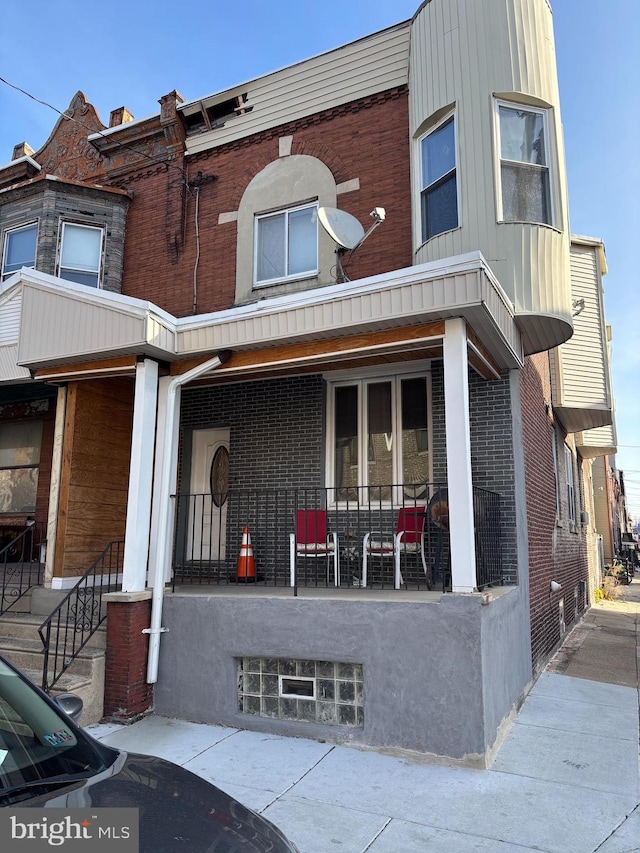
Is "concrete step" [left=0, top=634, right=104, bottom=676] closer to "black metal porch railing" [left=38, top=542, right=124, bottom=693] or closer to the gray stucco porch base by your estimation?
"black metal porch railing" [left=38, top=542, right=124, bottom=693]

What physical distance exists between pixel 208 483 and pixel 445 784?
208 inches

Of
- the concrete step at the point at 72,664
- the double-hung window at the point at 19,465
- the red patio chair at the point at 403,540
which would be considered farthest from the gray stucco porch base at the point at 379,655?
the double-hung window at the point at 19,465

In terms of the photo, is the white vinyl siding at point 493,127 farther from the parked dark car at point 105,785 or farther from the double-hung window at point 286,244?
the parked dark car at point 105,785

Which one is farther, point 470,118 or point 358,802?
point 470,118

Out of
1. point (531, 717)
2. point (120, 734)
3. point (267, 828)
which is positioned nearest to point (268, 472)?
point (120, 734)

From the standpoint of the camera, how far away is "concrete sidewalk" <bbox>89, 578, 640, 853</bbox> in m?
3.81

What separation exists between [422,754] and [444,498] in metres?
2.30

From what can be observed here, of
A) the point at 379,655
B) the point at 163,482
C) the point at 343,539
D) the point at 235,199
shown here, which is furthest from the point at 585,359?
the point at 163,482

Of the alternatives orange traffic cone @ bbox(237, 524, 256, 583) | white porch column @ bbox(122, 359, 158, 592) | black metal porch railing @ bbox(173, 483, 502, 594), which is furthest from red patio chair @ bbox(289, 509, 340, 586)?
white porch column @ bbox(122, 359, 158, 592)

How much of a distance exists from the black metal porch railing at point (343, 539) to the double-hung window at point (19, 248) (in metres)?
5.09

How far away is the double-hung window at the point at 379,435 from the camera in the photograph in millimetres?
7551

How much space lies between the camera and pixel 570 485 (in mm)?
12977

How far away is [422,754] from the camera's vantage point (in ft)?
16.4

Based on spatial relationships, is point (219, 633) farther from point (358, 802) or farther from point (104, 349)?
point (104, 349)
